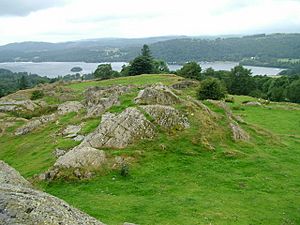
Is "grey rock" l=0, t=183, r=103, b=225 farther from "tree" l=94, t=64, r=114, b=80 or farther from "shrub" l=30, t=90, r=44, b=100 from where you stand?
"tree" l=94, t=64, r=114, b=80

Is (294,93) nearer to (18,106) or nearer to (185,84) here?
(185,84)

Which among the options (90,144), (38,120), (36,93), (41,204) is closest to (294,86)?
(36,93)

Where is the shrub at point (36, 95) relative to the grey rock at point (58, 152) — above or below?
below

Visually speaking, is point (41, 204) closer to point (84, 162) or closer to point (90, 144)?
point (84, 162)

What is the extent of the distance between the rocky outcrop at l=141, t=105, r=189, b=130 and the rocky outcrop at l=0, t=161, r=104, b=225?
760 inches

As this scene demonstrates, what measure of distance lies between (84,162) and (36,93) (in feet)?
170

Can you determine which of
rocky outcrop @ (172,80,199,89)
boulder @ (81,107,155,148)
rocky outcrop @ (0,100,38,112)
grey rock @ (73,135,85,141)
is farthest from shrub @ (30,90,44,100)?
boulder @ (81,107,155,148)

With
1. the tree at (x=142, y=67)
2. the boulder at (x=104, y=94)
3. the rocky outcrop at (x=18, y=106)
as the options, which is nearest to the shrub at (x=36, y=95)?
the rocky outcrop at (x=18, y=106)

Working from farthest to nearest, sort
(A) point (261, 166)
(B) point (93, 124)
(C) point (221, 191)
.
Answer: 1. (B) point (93, 124)
2. (A) point (261, 166)
3. (C) point (221, 191)

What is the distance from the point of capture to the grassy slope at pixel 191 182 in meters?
22.8

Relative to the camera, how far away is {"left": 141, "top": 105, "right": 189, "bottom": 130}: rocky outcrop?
34156mm

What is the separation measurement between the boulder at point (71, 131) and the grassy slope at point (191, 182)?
112 cm

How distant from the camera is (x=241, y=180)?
2861 cm

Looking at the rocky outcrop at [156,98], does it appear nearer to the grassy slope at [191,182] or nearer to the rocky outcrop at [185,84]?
the grassy slope at [191,182]
